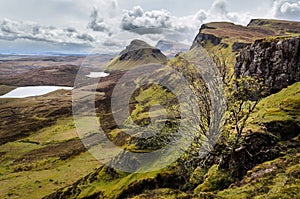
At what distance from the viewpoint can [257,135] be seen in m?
25.4

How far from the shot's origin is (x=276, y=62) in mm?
54688

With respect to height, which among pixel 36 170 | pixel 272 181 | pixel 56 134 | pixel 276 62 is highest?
pixel 276 62

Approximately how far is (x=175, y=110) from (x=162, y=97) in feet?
6.22

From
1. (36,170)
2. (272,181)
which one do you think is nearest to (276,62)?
(272,181)

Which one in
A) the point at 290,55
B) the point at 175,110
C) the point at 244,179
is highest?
the point at 290,55

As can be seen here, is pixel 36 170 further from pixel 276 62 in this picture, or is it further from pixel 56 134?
pixel 276 62

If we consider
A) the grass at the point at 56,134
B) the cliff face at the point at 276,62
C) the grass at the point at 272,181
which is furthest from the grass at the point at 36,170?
the grass at the point at 272,181

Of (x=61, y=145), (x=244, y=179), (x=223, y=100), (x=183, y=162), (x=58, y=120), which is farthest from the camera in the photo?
(x=58, y=120)

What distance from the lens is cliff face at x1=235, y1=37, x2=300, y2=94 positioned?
52.5 metres

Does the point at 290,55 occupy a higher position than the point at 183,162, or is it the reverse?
the point at 290,55

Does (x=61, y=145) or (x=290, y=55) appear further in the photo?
(x=61, y=145)

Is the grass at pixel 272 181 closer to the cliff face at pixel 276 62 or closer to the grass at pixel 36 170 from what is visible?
the cliff face at pixel 276 62

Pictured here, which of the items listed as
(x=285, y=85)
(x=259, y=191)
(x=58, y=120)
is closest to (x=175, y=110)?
(x=259, y=191)

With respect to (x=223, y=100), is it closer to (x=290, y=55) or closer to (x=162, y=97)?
(x=162, y=97)
